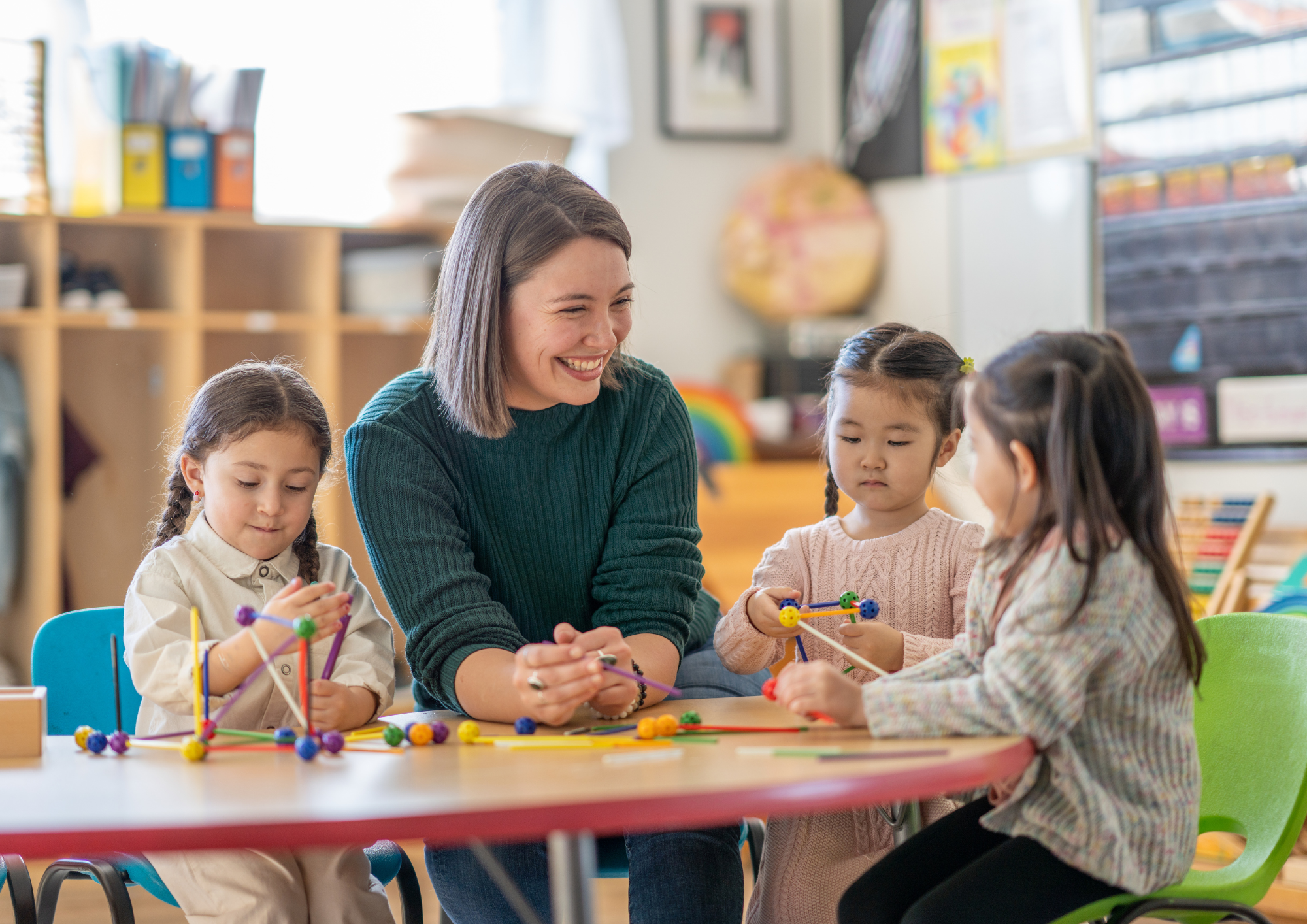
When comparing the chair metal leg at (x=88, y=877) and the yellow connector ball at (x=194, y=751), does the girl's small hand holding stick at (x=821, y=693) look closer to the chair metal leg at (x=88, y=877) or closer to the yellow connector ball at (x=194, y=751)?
the yellow connector ball at (x=194, y=751)

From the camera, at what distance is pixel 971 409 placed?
→ 45.0 inches

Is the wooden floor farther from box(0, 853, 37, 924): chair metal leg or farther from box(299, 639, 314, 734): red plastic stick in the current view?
box(299, 639, 314, 734): red plastic stick

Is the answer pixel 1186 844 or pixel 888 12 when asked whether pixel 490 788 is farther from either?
pixel 888 12

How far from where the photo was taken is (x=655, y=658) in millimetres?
1312

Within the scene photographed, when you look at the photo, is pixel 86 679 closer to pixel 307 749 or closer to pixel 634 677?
pixel 307 749

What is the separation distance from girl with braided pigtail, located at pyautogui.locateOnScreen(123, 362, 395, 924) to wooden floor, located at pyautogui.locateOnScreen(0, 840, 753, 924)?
39.2 inches

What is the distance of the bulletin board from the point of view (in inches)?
138

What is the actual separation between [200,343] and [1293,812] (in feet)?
9.83

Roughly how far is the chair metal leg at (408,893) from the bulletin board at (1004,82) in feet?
9.23

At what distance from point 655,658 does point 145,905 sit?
5.55ft

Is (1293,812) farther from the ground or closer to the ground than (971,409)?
closer to the ground

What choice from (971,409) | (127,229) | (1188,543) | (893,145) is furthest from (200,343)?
(971,409)

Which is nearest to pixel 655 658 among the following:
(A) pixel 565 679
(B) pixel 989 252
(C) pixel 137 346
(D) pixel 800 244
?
(A) pixel 565 679

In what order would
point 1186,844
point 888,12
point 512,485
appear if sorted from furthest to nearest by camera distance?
point 888,12 → point 512,485 → point 1186,844
